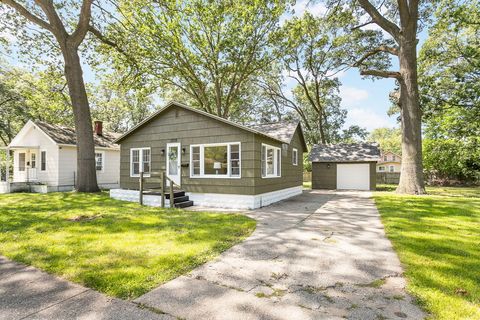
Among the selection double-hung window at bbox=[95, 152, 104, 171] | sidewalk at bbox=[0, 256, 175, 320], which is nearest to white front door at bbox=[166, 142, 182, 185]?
sidewalk at bbox=[0, 256, 175, 320]

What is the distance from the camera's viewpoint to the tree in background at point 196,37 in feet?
50.0

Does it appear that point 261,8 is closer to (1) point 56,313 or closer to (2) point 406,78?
(2) point 406,78

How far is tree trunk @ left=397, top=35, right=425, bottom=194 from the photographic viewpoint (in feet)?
43.7

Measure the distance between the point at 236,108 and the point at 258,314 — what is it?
1009 inches

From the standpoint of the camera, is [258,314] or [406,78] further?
[406,78]

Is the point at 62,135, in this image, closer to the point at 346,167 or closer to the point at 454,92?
the point at 346,167

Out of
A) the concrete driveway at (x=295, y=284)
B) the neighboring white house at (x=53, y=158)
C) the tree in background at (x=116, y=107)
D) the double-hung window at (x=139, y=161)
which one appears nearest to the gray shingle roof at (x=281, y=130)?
the double-hung window at (x=139, y=161)

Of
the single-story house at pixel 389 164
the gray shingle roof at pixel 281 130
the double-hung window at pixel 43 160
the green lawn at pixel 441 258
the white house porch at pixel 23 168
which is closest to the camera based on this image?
the green lawn at pixel 441 258

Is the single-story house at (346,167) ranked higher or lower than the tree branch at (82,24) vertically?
lower

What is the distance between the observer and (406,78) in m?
14.0

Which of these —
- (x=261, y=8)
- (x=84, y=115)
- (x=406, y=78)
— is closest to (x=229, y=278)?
(x=84, y=115)

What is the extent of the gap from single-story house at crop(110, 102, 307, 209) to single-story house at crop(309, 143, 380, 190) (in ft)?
24.8

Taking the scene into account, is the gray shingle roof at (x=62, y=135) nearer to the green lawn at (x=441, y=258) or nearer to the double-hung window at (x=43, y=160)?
the double-hung window at (x=43, y=160)

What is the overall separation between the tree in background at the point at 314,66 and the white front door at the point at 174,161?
11260 mm
